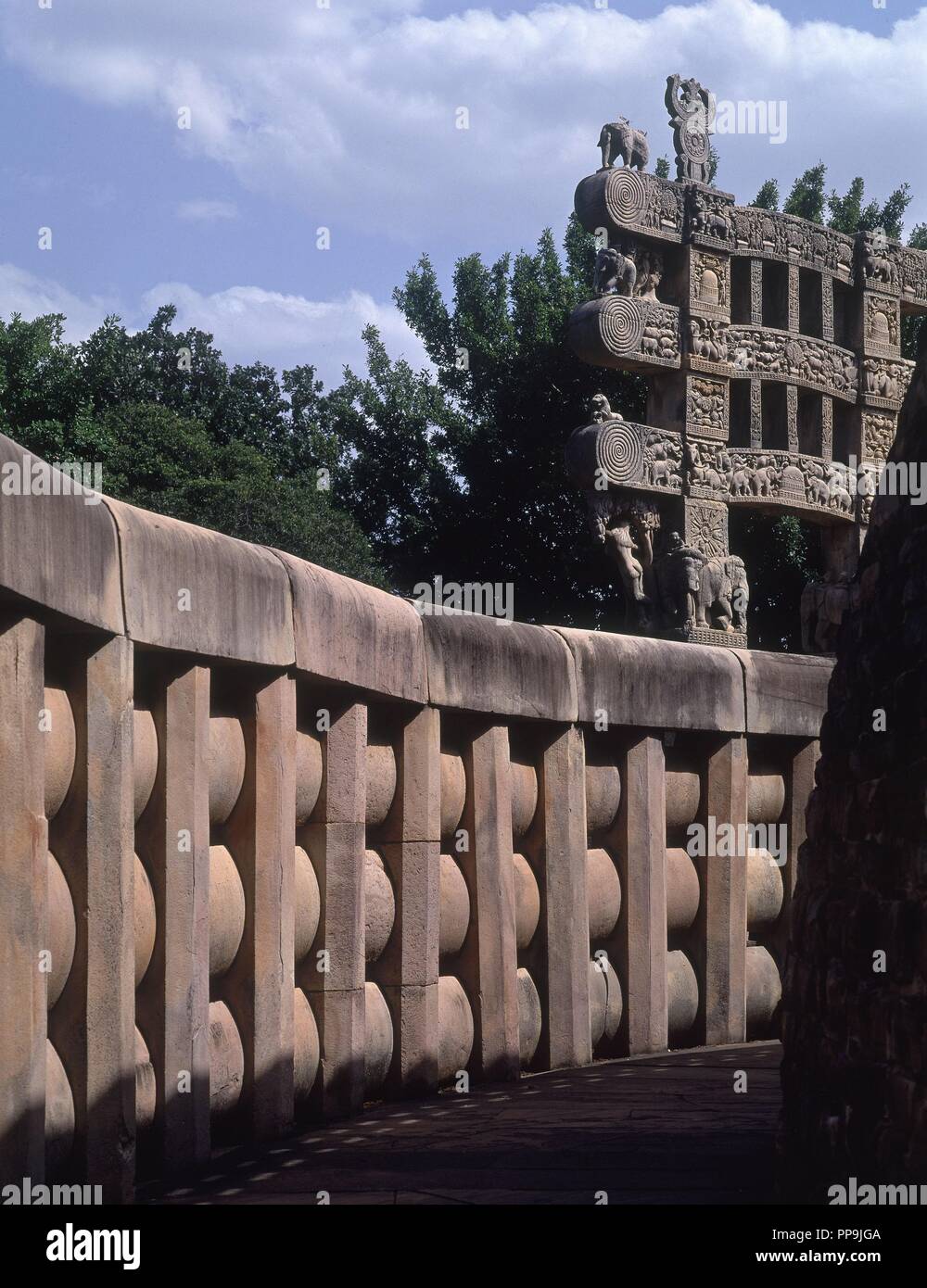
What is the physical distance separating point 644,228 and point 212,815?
8475mm

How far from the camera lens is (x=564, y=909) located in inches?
283

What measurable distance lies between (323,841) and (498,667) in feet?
4.17

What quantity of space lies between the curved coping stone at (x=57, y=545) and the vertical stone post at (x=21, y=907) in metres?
0.13

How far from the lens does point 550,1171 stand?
4.70m

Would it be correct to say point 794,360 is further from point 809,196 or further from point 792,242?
point 809,196

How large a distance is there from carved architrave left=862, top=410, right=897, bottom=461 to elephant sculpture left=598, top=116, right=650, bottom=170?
339 centimetres

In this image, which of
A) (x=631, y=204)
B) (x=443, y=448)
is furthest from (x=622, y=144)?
(x=443, y=448)

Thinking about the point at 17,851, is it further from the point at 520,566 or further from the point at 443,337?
the point at 443,337

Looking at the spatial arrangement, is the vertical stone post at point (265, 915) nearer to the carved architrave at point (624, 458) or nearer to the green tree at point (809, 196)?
the carved architrave at point (624, 458)

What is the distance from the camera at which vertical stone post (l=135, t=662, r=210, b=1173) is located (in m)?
4.70

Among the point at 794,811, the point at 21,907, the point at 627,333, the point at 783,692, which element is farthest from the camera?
the point at 627,333

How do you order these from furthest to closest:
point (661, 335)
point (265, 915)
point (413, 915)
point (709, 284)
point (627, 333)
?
point (709, 284), point (661, 335), point (627, 333), point (413, 915), point (265, 915)

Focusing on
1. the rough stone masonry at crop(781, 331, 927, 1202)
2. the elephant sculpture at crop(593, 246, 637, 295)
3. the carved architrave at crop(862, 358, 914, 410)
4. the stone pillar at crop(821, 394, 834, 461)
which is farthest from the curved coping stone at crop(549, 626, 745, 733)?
the carved architrave at crop(862, 358, 914, 410)

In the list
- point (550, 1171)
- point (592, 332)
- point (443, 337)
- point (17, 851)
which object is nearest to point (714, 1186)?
point (550, 1171)
